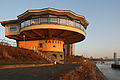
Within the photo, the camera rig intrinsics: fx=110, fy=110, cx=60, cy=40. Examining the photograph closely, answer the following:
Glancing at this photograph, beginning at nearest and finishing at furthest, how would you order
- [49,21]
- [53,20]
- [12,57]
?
[12,57], [49,21], [53,20]

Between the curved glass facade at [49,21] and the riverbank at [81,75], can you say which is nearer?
the riverbank at [81,75]

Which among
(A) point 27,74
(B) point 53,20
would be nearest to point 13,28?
(B) point 53,20

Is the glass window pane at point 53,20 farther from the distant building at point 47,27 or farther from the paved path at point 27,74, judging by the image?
the paved path at point 27,74

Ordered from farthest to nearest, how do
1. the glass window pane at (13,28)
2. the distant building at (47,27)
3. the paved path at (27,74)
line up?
the glass window pane at (13,28) → the distant building at (47,27) → the paved path at (27,74)

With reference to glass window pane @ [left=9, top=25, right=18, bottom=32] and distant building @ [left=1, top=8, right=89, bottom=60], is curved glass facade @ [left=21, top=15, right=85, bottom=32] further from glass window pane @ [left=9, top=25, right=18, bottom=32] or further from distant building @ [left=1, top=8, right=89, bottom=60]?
glass window pane @ [left=9, top=25, right=18, bottom=32]

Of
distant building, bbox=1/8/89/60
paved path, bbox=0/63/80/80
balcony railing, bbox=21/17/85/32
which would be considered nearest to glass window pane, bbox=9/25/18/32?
distant building, bbox=1/8/89/60

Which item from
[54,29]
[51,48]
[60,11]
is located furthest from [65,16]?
[51,48]

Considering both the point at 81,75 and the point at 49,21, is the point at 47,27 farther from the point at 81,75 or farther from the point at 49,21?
the point at 81,75

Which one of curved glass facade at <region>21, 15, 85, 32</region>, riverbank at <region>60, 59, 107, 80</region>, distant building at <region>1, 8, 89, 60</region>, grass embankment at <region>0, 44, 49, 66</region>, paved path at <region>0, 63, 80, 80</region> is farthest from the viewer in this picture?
curved glass facade at <region>21, 15, 85, 32</region>

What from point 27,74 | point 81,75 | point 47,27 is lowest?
point 81,75

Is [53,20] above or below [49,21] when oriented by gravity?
above

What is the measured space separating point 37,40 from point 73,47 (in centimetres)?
12385

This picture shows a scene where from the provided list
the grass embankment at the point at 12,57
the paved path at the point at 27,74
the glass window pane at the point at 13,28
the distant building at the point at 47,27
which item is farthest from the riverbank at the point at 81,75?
the glass window pane at the point at 13,28

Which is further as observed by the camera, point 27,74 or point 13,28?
point 13,28
